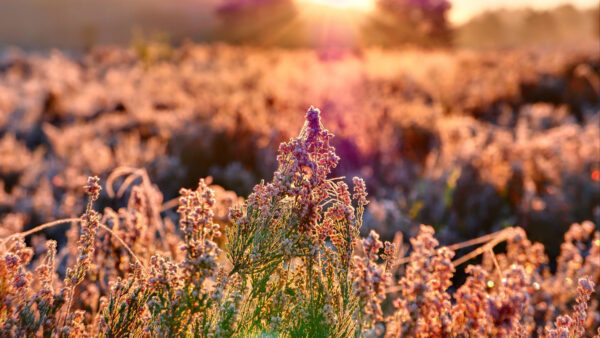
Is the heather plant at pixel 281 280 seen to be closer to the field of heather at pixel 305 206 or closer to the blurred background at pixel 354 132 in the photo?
the field of heather at pixel 305 206

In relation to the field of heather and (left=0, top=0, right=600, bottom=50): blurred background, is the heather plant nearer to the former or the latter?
the field of heather

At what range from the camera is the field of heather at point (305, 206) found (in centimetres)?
150

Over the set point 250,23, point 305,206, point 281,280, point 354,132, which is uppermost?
point 250,23

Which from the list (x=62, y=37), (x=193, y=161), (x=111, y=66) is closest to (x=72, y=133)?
(x=193, y=161)

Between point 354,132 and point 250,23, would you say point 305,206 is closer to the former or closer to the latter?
point 354,132

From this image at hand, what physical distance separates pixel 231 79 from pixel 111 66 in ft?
23.1

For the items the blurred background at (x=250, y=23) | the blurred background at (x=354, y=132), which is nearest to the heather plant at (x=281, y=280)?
the blurred background at (x=354, y=132)

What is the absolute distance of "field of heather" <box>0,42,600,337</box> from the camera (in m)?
1.50

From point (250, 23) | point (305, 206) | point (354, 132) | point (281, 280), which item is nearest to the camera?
point (305, 206)

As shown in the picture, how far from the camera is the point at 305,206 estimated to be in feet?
5.16

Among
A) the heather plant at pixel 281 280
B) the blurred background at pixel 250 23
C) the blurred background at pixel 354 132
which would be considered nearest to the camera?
the heather plant at pixel 281 280

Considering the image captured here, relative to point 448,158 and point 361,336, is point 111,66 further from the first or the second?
point 361,336

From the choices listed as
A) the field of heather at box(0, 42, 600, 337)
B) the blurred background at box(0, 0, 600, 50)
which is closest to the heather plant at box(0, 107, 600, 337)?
the field of heather at box(0, 42, 600, 337)

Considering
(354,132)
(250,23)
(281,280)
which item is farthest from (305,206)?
(250,23)
